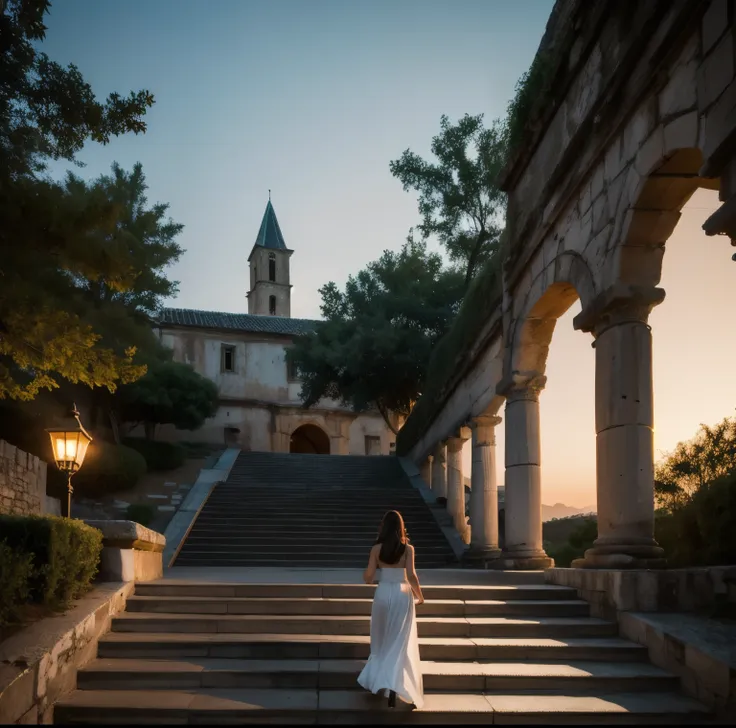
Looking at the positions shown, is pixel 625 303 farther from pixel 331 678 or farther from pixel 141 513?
pixel 141 513

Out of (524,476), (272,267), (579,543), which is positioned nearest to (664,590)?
(524,476)

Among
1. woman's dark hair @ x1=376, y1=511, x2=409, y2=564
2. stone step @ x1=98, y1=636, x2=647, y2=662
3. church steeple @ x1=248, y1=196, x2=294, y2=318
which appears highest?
church steeple @ x1=248, y1=196, x2=294, y2=318

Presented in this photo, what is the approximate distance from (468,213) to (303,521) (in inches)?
564

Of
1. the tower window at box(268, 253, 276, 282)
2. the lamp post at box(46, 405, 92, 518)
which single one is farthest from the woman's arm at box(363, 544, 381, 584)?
the tower window at box(268, 253, 276, 282)

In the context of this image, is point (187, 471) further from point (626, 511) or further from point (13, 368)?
point (626, 511)

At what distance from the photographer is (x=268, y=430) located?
3759cm

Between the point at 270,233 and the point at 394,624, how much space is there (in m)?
56.4

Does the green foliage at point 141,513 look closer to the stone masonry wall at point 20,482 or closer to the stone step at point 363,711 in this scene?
the stone masonry wall at point 20,482

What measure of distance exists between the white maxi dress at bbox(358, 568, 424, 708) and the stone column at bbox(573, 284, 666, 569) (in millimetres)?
2388

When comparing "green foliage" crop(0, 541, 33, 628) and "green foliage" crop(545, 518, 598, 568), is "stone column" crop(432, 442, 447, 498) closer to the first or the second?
"green foliage" crop(545, 518, 598, 568)

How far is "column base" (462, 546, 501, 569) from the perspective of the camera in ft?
47.7

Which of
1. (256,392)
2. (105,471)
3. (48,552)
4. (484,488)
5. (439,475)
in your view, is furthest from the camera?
(256,392)

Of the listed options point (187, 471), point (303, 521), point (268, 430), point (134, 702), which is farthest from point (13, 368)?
point (268, 430)

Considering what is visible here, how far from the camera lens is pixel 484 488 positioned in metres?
14.3
